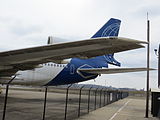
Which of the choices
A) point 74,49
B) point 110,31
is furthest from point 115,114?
point 110,31

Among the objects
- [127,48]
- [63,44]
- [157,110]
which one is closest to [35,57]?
[63,44]

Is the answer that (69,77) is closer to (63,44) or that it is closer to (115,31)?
(115,31)

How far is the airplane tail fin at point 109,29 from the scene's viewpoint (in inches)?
906

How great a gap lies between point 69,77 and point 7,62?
13388 mm

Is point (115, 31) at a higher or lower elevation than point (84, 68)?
higher

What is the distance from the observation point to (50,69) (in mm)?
22547

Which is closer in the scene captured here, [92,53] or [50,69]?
[92,53]

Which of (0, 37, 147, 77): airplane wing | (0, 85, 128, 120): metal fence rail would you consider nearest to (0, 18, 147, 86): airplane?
(0, 37, 147, 77): airplane wing

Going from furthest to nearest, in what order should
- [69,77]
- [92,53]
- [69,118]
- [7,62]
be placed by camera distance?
[69,77] < [69,118] < [7,62] < [92,53]

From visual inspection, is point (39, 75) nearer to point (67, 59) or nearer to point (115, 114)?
point (115, 114)

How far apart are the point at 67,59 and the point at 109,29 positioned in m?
12.5

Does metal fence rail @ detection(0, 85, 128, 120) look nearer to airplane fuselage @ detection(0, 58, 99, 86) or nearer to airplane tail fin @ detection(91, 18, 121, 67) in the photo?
airplane fuselage @ detection(0, 58, 99, 86)

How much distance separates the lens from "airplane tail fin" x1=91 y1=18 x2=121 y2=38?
75.5ft

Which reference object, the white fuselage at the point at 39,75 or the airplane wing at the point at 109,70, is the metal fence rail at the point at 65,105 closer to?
the white fuselage at the point at 39,75
